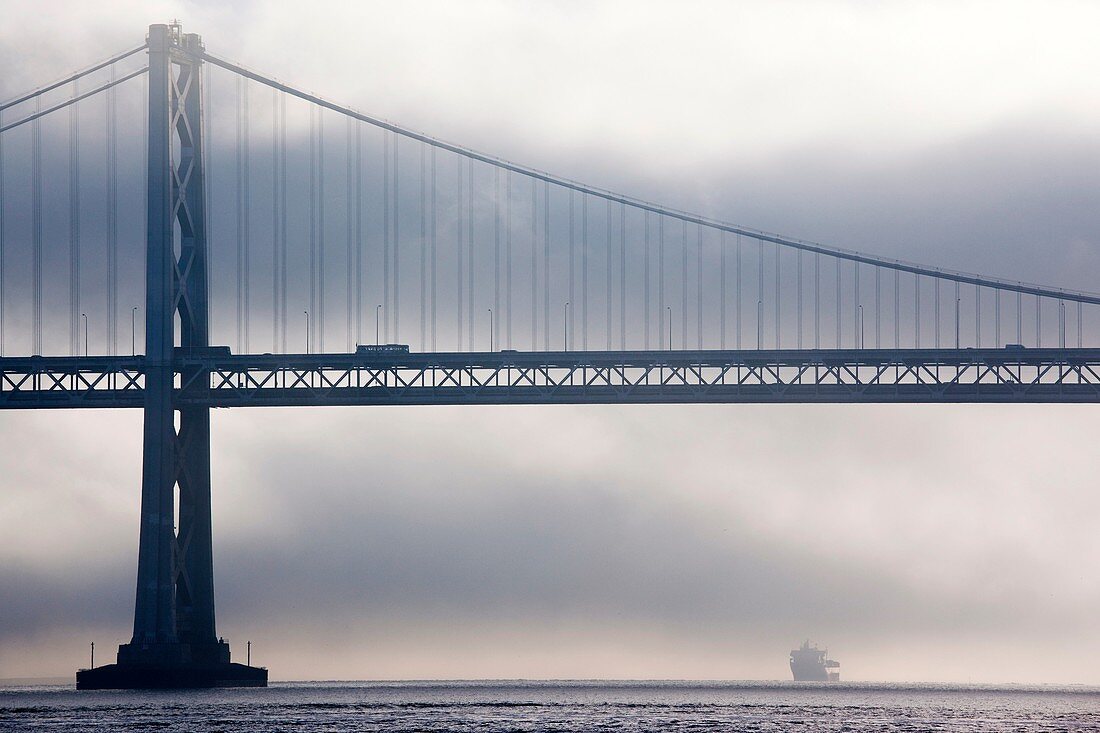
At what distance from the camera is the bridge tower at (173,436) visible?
83.6 metres

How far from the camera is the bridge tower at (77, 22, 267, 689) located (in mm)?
83562

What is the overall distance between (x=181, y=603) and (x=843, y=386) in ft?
99.8

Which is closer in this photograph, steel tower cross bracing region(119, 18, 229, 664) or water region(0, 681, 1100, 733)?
water region(0, 681, 1100, 733)

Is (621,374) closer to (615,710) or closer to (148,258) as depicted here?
(615,710)

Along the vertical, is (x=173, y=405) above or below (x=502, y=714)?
above

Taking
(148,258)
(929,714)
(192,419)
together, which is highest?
(148,258)

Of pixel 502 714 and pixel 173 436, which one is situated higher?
pixel 173 436

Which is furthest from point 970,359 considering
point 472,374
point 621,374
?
point 472,374

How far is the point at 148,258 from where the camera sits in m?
86.3

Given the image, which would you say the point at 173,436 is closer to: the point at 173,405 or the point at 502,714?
the point at 173,405

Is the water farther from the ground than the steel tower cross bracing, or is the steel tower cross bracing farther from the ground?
the steel tower cross bracing

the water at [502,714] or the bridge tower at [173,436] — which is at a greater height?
the bridge tower at [173,436]

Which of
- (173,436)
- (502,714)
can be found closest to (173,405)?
(173,436)

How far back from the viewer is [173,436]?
8525 cm
